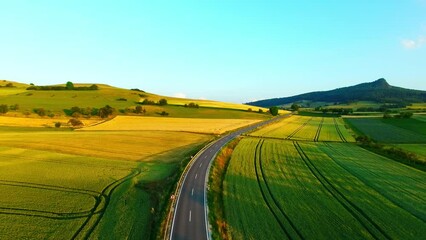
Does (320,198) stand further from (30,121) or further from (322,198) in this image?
(30,121)

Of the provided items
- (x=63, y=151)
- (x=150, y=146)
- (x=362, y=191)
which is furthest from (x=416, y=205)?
(x=63, y=151)

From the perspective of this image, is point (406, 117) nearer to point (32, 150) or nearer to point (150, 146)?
point (150, 146)

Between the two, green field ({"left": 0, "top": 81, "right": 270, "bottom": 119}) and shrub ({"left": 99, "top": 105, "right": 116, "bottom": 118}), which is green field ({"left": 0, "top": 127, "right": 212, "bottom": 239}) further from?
green field ({"left": 0, "top": 81, "right": 270, "bottom": 119})

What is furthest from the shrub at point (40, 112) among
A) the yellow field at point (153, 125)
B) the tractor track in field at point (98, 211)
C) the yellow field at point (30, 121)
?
the tractor track in field at point (98, 211)

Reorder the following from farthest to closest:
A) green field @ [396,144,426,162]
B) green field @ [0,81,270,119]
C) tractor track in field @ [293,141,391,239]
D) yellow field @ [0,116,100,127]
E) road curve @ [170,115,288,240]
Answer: green field @ [0,81,270,119] → yellow field @ [0,116,100,127] → green field @ [396,144,426,162] → tractor track in field @ [293,141,391,239] → road curve @ [170,115,288,240]

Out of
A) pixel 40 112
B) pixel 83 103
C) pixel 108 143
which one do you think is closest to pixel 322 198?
pixel 108 143

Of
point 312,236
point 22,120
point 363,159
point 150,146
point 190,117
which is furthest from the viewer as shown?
point 190,117

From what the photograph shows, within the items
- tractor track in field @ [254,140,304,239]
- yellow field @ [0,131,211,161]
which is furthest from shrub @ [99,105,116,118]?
tractor track in field @ [254,140,304,239]
